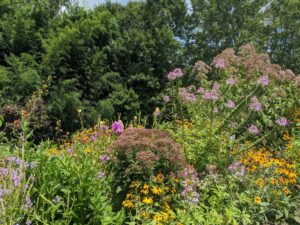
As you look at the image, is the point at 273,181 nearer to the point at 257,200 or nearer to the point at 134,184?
the point at 257,200

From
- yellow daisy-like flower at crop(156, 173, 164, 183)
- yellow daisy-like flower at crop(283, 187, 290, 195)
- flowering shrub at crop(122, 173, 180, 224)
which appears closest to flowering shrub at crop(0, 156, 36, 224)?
Answer: flowering shrub at crop(122, 173, 180, 224)

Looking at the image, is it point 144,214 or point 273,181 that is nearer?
point 144,214

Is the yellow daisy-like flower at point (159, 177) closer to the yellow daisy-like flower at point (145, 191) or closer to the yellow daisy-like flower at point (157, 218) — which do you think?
the yellow daisy-like flower at point (145, 191)

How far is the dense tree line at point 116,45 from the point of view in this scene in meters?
11.1

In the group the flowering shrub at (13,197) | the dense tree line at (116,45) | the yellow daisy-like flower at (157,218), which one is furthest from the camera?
the dense tree line at (116,45)

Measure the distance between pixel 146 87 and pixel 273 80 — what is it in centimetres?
903

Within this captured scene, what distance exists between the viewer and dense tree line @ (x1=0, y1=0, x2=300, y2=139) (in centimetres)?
1112

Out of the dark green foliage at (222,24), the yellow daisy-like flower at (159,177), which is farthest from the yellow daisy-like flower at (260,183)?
the dark green foliage at (222,24)

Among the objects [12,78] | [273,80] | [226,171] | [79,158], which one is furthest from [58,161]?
[12,78]

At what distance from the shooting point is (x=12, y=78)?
35.2 ft

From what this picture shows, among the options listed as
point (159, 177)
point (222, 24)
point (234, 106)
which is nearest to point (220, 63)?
point (234, 106)

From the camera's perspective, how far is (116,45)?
42.8 feet

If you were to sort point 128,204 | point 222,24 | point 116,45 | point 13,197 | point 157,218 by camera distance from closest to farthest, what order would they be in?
point 13,197
point 157,218
point 128,204
point 116,45
point 222,24

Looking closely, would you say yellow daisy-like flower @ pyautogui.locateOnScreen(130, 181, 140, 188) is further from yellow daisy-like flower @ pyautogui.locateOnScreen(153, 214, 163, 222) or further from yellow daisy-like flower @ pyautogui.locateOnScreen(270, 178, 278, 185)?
yellow daisy-like flower @ pyautogui.locateOnScreen(270, 178, 278, 185)
